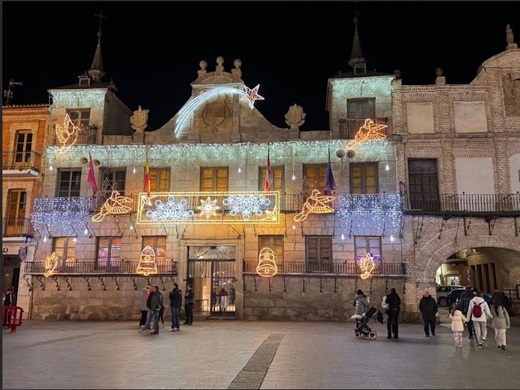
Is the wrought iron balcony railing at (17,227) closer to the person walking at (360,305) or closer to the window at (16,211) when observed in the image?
the window at (16,211)

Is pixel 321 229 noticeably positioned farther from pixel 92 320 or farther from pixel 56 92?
pixel 56 92

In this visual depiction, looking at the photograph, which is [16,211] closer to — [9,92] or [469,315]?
[9,92]

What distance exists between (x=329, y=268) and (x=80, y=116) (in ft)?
48.1

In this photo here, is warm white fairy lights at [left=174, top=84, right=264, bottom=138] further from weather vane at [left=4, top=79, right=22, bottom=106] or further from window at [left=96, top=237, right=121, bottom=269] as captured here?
weather vane at [left=4, top=79, right=22, bottom=106]

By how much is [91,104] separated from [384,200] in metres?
15.3

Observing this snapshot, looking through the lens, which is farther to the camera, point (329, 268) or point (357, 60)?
point (357, 60)

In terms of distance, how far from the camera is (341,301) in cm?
2080

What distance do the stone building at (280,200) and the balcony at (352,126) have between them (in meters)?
0.07

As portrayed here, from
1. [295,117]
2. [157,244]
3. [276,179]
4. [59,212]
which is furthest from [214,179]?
[59,212]

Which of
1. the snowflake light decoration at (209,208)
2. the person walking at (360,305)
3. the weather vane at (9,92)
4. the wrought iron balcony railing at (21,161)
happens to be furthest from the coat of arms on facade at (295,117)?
the weather vane at (9,92)

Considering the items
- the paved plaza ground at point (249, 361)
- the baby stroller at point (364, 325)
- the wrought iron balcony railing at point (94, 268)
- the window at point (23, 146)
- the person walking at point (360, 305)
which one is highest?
the window at point (23, 146)

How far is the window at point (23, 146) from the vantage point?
24.1 m

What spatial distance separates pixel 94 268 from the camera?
72.7ft

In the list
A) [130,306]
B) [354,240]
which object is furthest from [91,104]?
[354,240]
